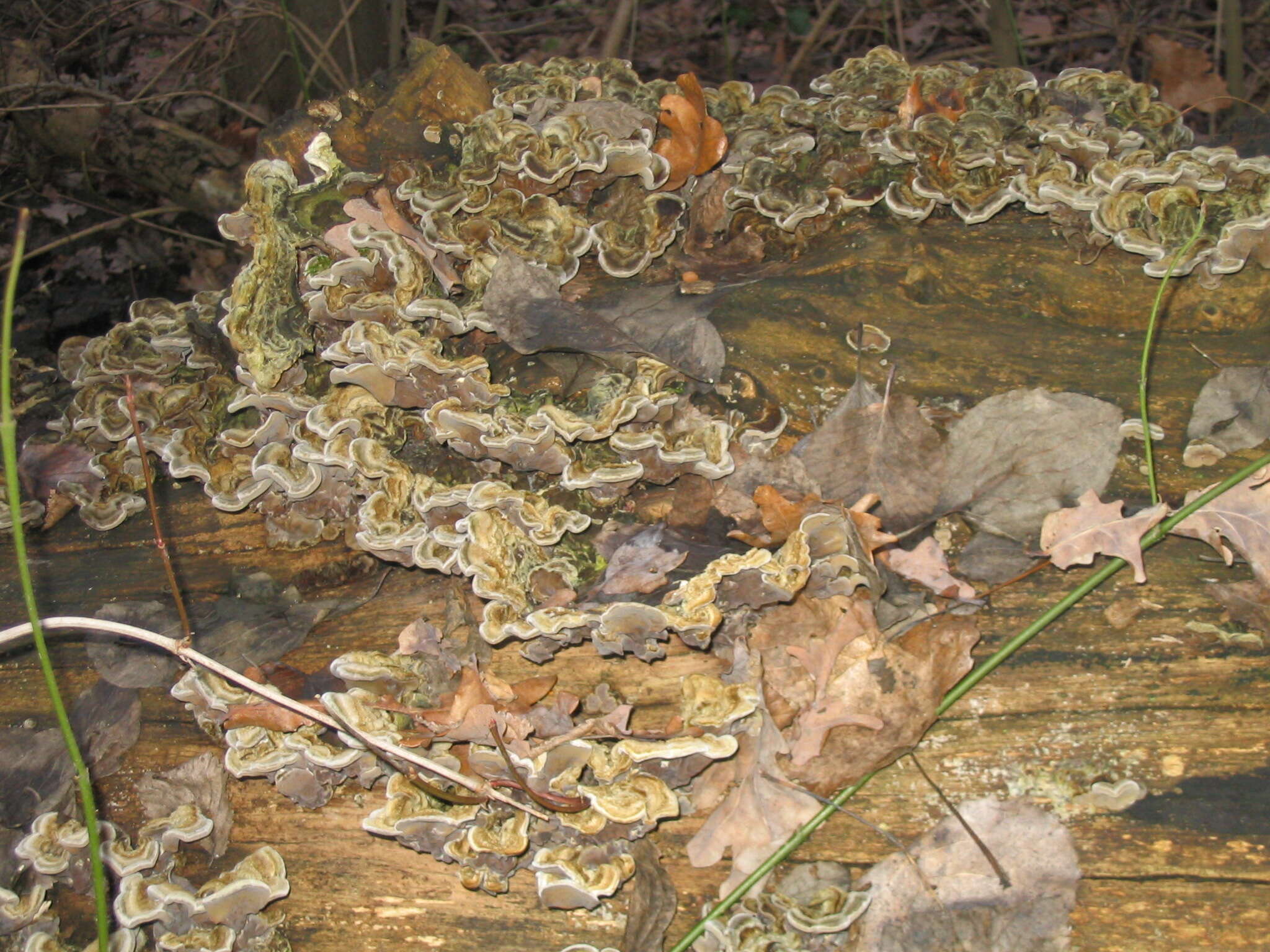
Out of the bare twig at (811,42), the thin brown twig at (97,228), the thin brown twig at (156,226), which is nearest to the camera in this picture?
the thin brown twig at (97,228)

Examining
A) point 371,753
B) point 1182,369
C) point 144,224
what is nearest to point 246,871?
point 371,753

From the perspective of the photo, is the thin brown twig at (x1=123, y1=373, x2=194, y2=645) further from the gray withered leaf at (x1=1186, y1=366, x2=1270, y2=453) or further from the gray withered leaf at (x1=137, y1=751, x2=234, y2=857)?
the gray withered leaf at (x1=1186, y1=366, x2=1270, y2=453)

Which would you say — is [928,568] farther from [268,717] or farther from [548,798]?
[268,717]

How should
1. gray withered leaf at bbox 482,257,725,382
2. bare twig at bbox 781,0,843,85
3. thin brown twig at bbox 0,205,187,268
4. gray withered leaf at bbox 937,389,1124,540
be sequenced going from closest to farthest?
gray withered leaf at bbox 937,389,1124,540, gray withered leaf at bbox 482,257,725,382, thin brown twig at bbox 0,205,187,268, bare twig at bbox 781,0,843,85

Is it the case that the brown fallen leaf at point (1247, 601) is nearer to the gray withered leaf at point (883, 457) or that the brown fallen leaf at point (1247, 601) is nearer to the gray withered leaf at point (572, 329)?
the gray withered leaf at point (883, 457)

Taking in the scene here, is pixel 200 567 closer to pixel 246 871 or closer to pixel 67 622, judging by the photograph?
pixel 67 622

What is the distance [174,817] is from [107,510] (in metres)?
1.49

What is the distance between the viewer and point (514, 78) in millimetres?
4043

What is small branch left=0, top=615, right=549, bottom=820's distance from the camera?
107 inches

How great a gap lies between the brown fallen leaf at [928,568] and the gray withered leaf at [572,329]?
35.6 inches

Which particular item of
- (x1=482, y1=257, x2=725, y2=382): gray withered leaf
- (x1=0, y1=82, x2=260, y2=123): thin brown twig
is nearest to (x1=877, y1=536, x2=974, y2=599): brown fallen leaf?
(x1=482, y1=257, x2=725, y2=382): gray withered leaf

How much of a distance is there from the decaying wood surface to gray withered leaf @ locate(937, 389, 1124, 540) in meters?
0.16

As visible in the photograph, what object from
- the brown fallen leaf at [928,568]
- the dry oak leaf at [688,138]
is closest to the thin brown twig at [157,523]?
the dry oak leaf at [688,138]

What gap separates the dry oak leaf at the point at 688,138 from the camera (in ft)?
11.9
